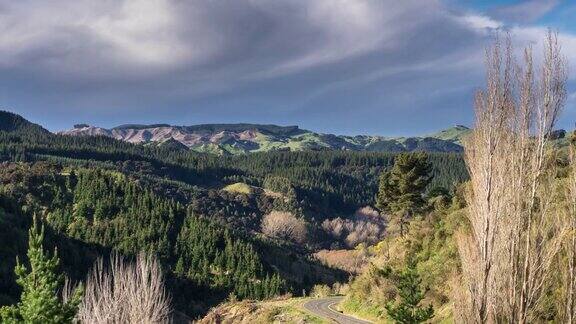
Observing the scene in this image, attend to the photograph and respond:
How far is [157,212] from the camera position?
18838 centimetres

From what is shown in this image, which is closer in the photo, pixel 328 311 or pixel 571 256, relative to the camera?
pixel 571 256

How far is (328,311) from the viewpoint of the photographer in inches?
2137

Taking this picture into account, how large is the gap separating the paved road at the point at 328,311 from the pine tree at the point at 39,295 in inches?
1121

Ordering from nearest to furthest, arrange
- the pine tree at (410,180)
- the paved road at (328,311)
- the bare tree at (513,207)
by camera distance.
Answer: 1. the bare tree at (513,207)
2. the paved road at (328,311)
3. the pine tree at (410,180)

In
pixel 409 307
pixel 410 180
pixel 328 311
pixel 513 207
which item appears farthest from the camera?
pixel 410 180

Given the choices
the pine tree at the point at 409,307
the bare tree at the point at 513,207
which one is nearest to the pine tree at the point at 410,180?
the pine tree at the point at 409,307

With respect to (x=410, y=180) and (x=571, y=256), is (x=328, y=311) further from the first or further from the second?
(x=571, y=256)

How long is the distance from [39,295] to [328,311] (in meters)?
35.8

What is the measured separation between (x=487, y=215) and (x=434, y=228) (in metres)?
31.7

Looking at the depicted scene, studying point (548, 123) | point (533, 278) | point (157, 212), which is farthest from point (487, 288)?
point (157, 212)

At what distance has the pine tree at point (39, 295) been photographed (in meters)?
23.1

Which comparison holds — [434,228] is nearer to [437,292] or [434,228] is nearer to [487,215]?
[437,292]

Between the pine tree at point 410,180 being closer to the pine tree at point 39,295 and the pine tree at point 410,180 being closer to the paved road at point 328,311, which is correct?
the paved road at point 328,311

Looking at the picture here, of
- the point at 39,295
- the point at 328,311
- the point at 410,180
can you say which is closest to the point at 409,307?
the point at 39,295
